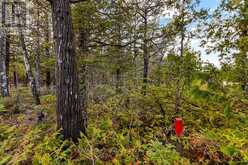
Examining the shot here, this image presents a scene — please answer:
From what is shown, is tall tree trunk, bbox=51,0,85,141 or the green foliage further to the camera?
tall tree trunk, bbox=51,0,85,141

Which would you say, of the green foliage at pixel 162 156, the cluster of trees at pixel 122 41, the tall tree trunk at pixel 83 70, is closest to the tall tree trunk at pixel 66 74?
the cluster of trees at pixel 122 41

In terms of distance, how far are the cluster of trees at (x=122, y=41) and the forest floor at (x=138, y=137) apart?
0.35m

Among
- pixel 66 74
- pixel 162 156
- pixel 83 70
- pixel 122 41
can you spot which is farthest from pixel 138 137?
pixel 122 41

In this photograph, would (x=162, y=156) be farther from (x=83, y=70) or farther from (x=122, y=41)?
(x=122, y=41)

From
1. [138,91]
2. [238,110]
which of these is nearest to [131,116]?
[138,91]

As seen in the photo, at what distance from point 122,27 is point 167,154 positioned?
22.5ft

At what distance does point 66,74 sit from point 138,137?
207cm

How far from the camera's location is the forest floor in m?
3.41

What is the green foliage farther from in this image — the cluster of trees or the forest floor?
the cluster of trees

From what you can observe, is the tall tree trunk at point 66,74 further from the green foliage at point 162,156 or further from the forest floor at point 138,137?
the green foliage at point 162,156

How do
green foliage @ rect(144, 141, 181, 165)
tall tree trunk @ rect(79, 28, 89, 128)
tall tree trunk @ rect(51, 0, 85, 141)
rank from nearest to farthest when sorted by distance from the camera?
green foliage @ rect(144, 141, 181, 165)
tall tree trunk @ rect(51, 0, 85, 141)
tall tree trunk @ rect(79, 28, 89, 128)

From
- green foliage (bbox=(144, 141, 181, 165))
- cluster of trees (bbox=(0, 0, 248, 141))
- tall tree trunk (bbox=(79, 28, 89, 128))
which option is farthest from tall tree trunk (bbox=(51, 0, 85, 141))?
green foliage (bbox=(144, 141, 181, 165))

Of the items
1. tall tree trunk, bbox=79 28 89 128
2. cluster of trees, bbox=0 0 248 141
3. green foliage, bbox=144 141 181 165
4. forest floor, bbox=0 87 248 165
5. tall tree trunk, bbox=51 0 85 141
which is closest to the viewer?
green foliage, bbox=144 141 181 165

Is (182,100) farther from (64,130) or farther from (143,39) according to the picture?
(143,39)
